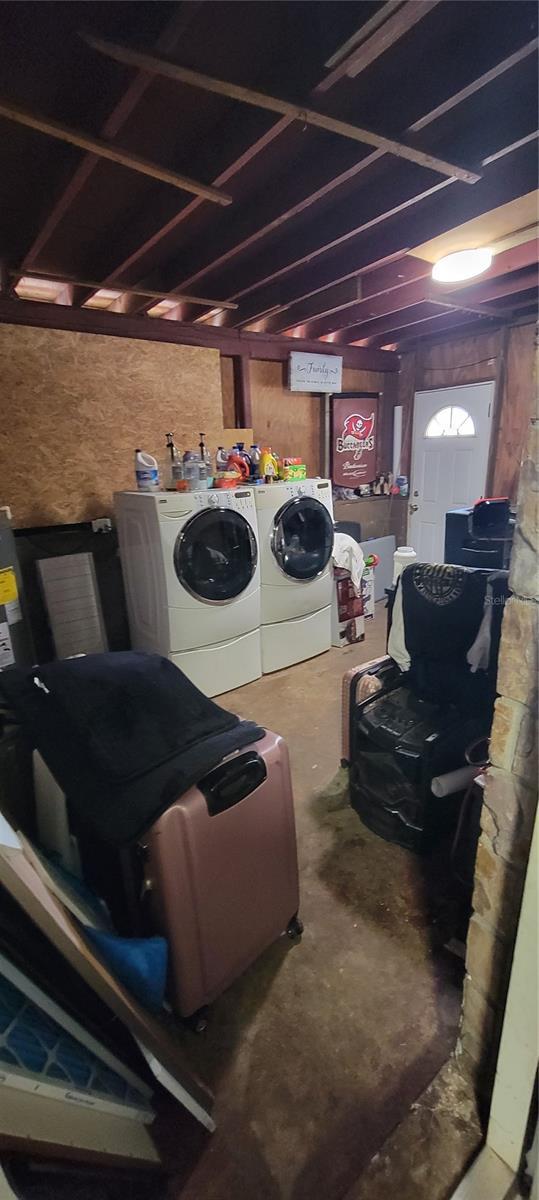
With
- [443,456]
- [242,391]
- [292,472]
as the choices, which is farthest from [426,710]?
[443,456]

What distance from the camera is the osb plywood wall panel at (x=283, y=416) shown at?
13.3 ft

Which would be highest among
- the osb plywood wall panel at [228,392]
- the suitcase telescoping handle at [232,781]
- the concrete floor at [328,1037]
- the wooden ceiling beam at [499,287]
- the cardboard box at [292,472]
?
the wooden ceiling beam at [499,287]

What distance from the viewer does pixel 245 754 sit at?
1282 mm

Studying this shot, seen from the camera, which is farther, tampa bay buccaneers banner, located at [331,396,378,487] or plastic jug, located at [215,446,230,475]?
tampa bay buccaneers banner, located at [331,396,378,487]

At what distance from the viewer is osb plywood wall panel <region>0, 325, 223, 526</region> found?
9.65 ft

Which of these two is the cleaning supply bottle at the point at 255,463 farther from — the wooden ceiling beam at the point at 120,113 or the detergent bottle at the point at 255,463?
the wooden ceiling beam at the point at 120,113

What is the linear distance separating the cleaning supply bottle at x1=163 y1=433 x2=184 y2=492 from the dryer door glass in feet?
1.08

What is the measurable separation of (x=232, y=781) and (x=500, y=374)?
416 centimetres

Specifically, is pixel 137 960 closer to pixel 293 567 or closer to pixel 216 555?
pixel 216 555

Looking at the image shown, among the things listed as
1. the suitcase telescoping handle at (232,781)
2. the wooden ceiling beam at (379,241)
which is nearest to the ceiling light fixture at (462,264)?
the wooden ceiling beam at (379,241)

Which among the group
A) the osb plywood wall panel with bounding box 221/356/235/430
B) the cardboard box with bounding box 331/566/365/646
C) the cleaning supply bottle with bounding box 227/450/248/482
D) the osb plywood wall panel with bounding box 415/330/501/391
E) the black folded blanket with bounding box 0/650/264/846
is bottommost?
the cardboard box with bounding box 331/566/365/646

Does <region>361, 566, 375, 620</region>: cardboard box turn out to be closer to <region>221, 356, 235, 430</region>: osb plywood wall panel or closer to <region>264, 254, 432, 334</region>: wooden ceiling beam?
<region>221, 356, 235, 430</region>: osb plywood wall panel

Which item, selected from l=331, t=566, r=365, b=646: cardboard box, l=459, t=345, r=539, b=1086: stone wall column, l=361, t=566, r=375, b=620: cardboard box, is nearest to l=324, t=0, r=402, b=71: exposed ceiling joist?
l=459, t=345, r=539, b=1086: stone wall column

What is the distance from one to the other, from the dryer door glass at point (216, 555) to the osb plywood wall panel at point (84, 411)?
903 millimetres
